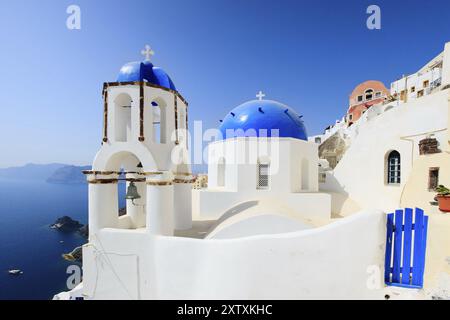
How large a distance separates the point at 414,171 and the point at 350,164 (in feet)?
13.5

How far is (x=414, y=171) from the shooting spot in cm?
757

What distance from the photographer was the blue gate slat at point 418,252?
3.44 meters

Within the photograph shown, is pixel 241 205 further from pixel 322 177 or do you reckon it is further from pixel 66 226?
pixel 66 226

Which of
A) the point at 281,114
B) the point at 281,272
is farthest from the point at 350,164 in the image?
the point at 281,272

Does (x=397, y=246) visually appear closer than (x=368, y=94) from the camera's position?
Yes

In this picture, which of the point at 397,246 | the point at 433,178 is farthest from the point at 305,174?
the point at 397,246

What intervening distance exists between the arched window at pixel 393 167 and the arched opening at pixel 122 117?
11993 mm

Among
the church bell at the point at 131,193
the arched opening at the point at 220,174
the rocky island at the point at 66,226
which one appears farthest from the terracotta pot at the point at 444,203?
the rocky island at the point at 66,226

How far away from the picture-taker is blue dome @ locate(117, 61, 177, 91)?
6559mm

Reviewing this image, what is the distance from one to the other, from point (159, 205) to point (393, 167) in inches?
429

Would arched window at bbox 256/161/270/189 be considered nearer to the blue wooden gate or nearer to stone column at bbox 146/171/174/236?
stone column at bbox 146/171/174/236

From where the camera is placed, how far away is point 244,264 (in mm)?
4277
